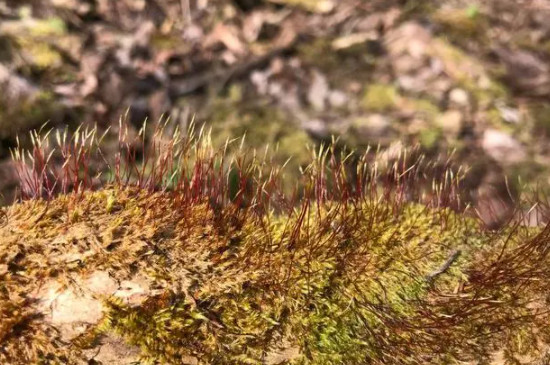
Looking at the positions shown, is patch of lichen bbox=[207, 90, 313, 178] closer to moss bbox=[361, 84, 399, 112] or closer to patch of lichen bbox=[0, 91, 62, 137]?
moss bbox=[361, 84, 399, 112]

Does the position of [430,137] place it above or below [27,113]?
below

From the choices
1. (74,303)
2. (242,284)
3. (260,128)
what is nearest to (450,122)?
(260,128)

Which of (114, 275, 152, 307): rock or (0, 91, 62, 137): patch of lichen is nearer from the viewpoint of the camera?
(114, 275, 152, 307): rock

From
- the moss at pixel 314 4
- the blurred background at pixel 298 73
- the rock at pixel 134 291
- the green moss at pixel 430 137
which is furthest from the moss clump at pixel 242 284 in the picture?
the moss at pixel 314 4

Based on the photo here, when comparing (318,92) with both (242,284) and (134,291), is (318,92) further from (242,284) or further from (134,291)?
(134,291)

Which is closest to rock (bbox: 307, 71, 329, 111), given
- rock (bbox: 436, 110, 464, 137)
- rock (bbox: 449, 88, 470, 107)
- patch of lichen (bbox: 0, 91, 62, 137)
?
rock (bbox: 436, 110, 464, 137)

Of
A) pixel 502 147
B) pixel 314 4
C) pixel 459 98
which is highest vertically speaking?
pixel 314 4
